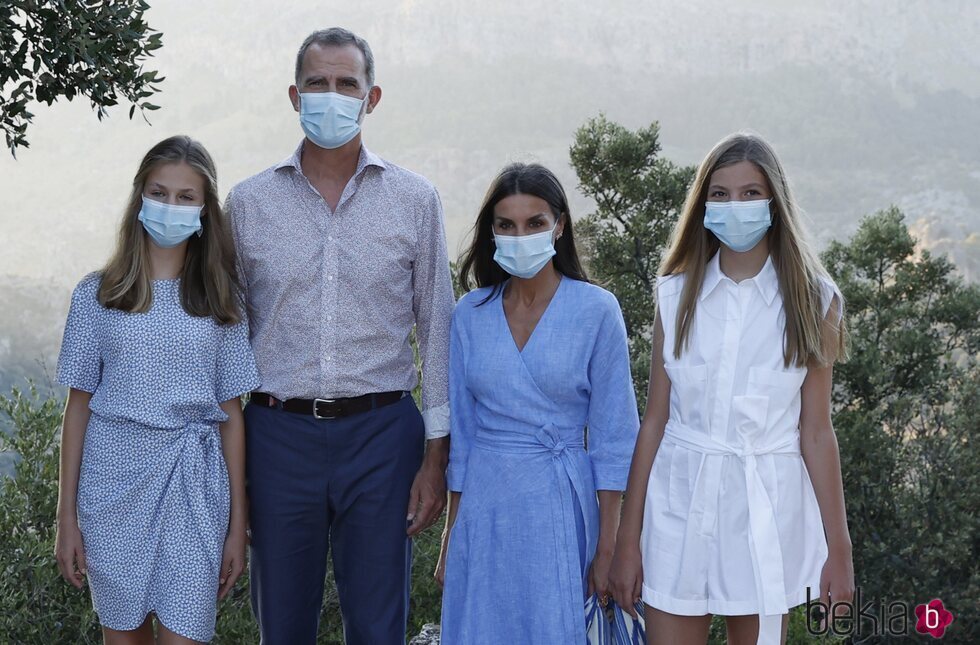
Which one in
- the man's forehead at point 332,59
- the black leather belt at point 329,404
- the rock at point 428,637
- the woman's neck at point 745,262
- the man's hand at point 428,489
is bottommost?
the rock at point 428,637

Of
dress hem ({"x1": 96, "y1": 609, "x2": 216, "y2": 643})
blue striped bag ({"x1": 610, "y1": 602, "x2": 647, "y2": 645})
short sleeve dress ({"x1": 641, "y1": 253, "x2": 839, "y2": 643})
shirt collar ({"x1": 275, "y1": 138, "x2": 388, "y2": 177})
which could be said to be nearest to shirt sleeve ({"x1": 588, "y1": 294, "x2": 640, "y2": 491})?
short sleeve dress ({"x1": 641, "y1": 253, "x2": 839, "y2": 643})

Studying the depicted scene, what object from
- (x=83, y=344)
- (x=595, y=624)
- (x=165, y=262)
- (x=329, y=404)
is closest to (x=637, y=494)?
(x=595, y=624)

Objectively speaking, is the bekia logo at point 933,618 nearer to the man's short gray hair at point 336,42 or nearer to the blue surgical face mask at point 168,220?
the man's short gray hair at point 336,42

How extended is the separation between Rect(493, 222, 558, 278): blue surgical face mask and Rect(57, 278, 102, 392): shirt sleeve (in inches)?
48.0

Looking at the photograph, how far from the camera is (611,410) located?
3.12 metres

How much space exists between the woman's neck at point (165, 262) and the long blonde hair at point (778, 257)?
1509 millimetres

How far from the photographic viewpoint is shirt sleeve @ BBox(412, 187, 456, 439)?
3377 millimetres

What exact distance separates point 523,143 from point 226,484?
38.8m

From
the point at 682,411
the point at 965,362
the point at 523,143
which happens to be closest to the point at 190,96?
the point at 523,143

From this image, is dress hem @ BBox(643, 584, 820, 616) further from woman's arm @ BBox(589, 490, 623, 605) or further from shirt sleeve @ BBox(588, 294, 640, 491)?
shirt sleeve @ BBox(588, 294, 640, 491)

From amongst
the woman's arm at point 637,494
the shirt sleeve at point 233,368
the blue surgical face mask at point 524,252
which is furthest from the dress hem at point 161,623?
the blue surgical face mask at point 524,252

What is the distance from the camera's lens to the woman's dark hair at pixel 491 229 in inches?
128

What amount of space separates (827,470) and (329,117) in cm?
179

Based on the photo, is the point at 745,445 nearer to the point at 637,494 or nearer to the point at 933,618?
the point at 637,494
